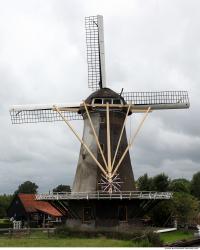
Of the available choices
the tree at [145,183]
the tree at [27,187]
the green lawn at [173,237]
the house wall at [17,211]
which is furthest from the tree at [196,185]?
the green lawn at [173,237]

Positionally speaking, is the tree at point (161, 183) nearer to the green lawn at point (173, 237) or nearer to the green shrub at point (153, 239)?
the green lawn at point (173, 237)

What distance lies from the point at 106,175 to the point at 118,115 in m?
4.70

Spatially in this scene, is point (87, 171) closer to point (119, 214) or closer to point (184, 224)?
point (119, 214)

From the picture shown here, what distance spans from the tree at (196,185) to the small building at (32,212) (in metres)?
43.6

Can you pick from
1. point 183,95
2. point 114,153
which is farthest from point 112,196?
point 183,95

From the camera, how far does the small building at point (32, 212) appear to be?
148 ft

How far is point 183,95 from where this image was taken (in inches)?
1284

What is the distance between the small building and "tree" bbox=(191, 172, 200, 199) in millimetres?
43589

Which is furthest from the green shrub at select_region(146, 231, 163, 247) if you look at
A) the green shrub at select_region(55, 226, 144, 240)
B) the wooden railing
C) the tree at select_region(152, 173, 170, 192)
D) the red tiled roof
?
the red tiled roof

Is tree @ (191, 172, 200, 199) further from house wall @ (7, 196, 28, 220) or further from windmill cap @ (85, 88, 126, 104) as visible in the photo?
windmill cap @ (85, 88, 126, 104)

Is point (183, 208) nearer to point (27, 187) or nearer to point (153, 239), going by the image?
point (153, 239)

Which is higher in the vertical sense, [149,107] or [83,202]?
[149,107]

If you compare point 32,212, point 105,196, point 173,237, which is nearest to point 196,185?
point 32,212

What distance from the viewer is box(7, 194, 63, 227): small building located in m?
45.1
